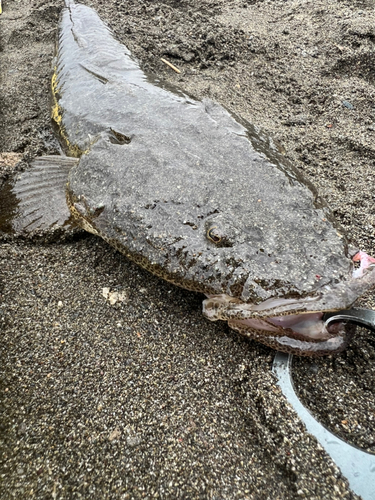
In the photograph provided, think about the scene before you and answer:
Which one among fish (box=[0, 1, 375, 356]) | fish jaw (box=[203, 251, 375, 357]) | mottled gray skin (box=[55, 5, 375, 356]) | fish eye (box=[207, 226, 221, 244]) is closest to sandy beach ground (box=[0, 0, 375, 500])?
fish jaw (box=[203, 251, 375, 357])

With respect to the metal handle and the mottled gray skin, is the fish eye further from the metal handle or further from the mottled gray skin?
the metal handle

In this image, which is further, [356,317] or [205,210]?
[205,210]

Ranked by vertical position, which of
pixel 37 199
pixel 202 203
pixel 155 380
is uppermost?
pixel 202 203

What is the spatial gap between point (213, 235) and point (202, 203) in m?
0.26

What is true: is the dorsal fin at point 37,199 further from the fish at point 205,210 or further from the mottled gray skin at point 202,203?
the mottled gray skin at point 202,203

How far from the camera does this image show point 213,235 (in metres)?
1.98

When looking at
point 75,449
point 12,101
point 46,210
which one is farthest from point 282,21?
point 75,449

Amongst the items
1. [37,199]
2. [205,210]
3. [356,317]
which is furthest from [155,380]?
[37,199]

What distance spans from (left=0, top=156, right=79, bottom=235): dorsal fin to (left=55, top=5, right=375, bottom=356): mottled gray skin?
24 cm

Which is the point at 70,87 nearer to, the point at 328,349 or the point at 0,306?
the point at 0,306

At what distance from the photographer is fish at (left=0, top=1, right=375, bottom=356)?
72.1 inches

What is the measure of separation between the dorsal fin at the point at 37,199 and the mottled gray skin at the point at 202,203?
0.80 feet

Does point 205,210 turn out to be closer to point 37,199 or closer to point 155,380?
point 155,380

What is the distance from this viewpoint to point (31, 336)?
2.20 meters
